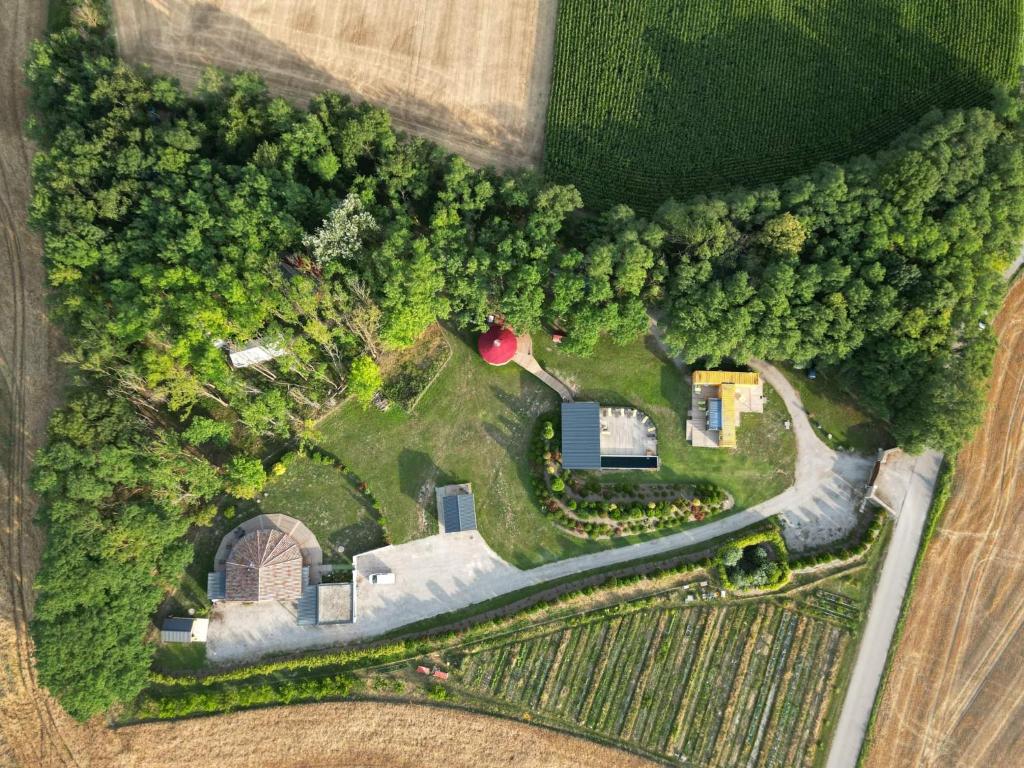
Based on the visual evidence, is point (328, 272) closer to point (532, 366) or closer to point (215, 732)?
point (532, 366)

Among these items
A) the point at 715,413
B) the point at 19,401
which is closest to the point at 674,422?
the point at 715,413

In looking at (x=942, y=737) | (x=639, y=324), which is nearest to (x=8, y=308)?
(x=639, y=324)

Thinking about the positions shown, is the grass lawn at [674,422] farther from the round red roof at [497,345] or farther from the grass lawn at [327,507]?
the grass lawn at [327,507]

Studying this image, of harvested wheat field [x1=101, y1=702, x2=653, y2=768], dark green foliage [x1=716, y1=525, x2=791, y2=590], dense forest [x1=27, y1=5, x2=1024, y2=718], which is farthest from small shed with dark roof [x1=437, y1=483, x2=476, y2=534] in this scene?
dark green foliage [x1=716, y1=525, x2=791, y2=590]

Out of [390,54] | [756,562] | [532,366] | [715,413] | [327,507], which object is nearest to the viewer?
[756,562]

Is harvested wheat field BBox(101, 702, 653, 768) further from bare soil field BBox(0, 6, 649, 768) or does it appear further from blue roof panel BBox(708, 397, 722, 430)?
blue roof panel BBox(708, 397, 722, 430)

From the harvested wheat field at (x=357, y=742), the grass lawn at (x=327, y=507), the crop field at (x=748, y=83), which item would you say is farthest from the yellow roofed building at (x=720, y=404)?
the grass lawn at (x=327, y=507)
